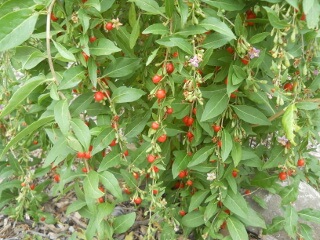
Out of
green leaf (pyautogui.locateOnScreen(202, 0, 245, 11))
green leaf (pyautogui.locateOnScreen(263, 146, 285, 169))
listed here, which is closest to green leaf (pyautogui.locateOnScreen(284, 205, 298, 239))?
green leaf (pyautogui.locateOnScreen(263, 146, 285, 169))

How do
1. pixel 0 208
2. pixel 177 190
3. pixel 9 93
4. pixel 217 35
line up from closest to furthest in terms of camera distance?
pixel 217 35, pixel 9 93, pixel 177 190, pixel 0 208

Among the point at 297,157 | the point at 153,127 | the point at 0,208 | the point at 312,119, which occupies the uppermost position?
the point at 153,127

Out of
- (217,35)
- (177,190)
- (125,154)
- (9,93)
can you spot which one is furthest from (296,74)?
(9,93)

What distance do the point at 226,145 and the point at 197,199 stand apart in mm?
392

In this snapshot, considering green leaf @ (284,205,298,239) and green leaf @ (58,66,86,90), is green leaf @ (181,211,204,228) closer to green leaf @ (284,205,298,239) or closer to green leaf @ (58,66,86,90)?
green leaf @ (284,205,298,239)

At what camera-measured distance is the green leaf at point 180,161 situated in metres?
1.78

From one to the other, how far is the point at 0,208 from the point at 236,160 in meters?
1.47

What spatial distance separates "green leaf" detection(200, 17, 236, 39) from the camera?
4.19 ft

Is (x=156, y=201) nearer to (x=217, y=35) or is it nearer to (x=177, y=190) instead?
(x=177, y=190)

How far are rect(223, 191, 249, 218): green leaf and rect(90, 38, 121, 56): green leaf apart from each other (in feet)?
2.82

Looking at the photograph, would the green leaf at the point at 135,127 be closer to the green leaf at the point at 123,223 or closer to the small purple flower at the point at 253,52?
the green leaf at the point at 123,223

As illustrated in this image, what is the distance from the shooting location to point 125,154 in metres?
1.65

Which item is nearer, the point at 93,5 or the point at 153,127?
the point at 93,5

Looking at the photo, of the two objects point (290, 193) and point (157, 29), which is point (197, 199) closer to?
point (290, 193)
